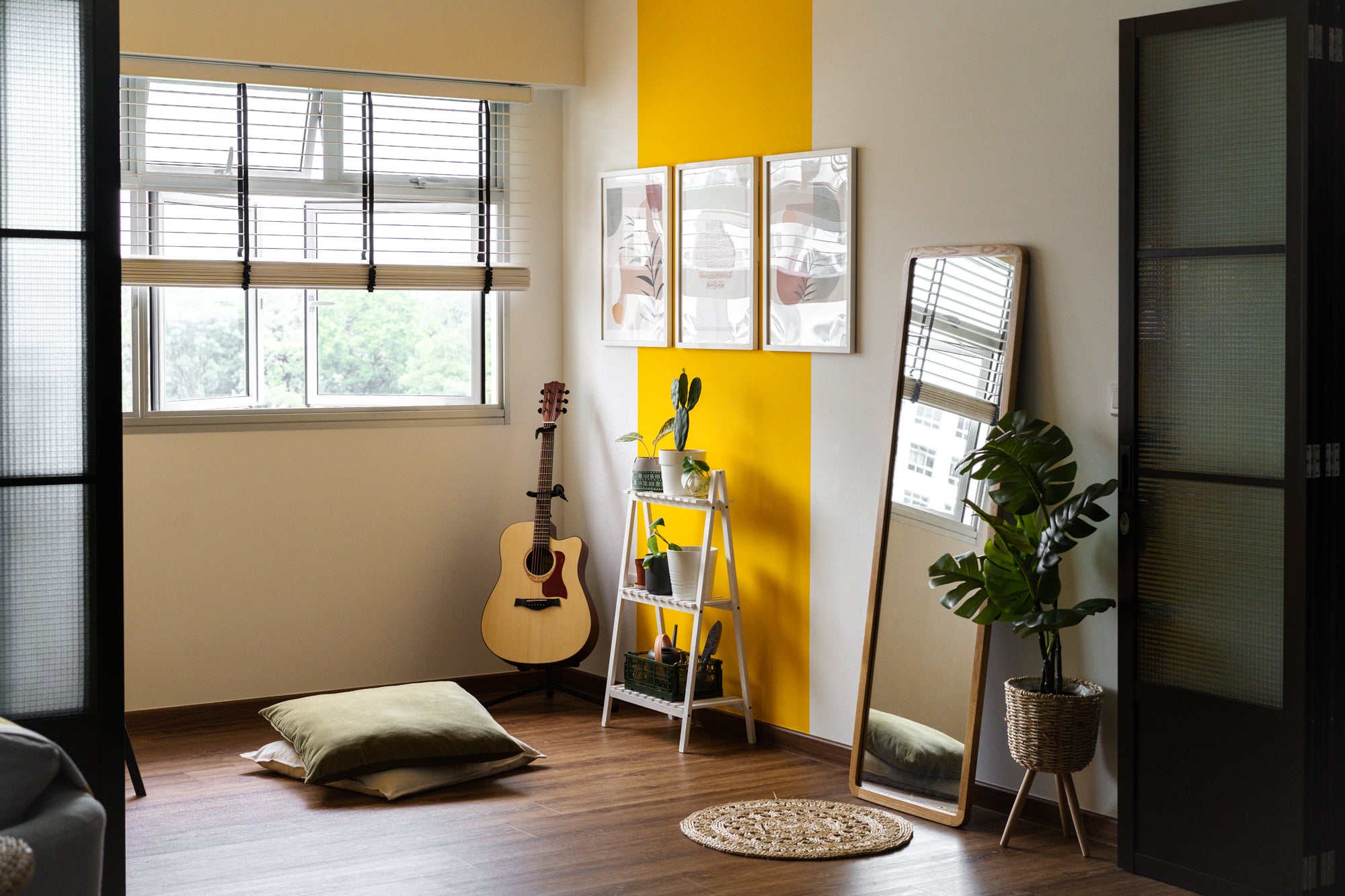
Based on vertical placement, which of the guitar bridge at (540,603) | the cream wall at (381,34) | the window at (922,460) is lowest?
the guitar bridge at (540,603)

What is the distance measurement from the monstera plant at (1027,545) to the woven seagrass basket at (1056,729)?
7 cm

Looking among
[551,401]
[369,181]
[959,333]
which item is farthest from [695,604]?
[369,181]

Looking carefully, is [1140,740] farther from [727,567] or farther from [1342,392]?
[727,567]

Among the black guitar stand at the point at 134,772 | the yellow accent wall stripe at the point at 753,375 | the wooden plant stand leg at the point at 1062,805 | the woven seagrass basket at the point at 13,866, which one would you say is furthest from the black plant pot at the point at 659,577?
the woven seagrass basket at the point at 13,866

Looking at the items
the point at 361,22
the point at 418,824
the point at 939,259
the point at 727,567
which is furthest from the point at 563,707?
the point at 361,22

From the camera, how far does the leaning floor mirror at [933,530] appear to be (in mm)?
3840

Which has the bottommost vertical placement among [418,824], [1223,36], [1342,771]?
[418,824]

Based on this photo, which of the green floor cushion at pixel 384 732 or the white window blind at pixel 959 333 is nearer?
the white window blind at pixel 959 333

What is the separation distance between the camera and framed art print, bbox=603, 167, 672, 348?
5090 millimetres

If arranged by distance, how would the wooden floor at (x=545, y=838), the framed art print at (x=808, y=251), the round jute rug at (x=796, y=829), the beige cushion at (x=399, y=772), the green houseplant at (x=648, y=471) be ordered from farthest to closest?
the green houseplant at (x=648, y=471) → the framed art print at (x=808, y=251) → the beige cushion at (x=399, y=772) → the round jute rug at (x=796, y=829) → the wooden floor at (x=545, y=838)

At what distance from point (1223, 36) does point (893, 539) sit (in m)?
1.64

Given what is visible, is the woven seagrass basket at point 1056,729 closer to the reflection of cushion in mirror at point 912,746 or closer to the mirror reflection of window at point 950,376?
the reflection of cushion in mirror at point 912,746

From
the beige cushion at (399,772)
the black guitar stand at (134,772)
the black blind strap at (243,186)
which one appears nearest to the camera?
the black guitar stand at (134,772)

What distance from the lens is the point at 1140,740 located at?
3.42 meters
